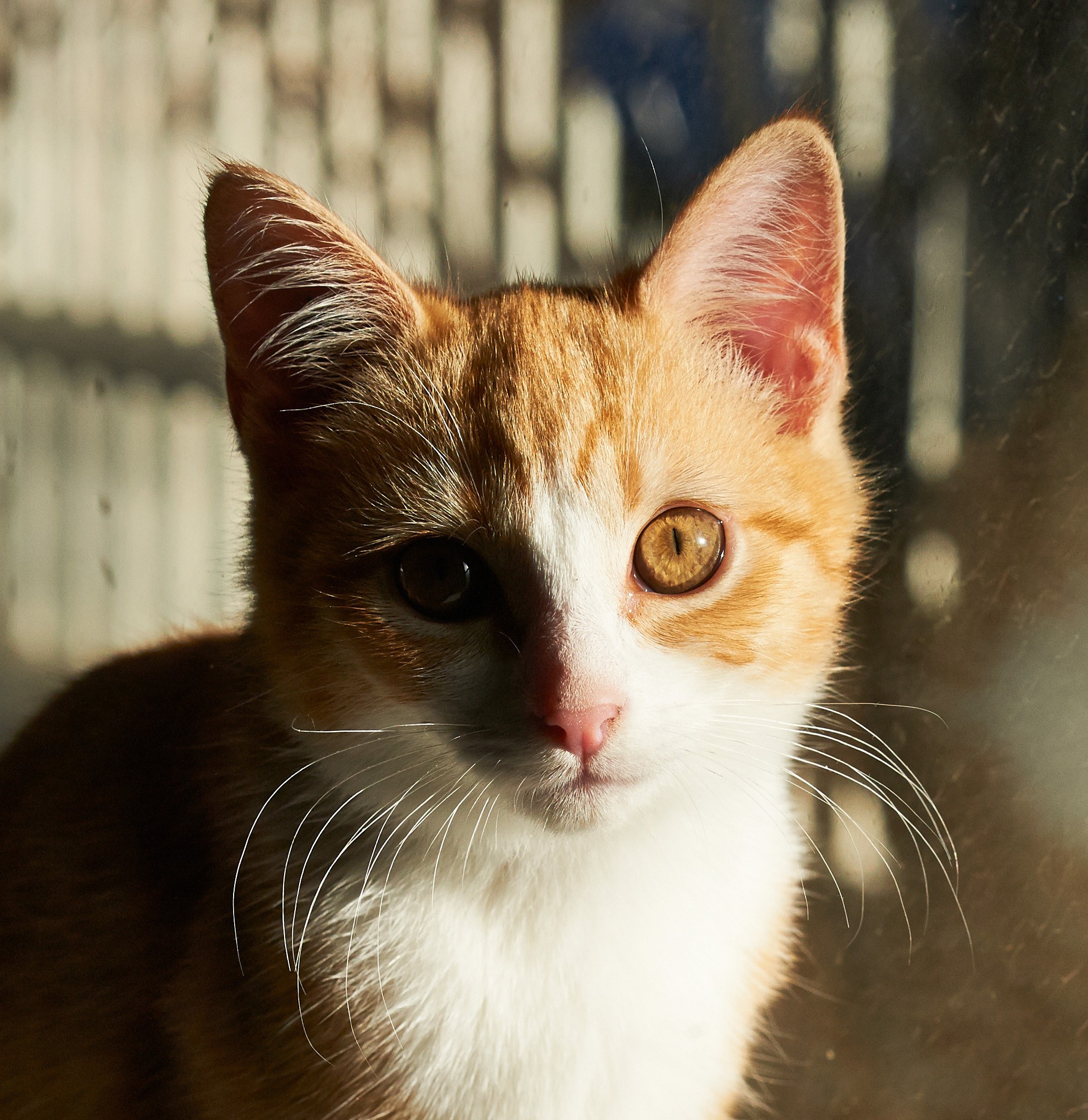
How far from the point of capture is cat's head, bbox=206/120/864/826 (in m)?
0.83

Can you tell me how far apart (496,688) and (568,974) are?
28cm

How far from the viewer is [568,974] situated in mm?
923

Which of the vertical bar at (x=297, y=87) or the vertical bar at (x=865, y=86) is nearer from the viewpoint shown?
the vertical bar at (x=865, y=86)

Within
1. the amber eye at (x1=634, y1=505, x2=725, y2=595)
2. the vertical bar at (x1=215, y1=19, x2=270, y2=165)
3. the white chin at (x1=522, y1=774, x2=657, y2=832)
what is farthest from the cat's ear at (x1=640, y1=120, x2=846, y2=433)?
the vertical bar at (x1=215, y1=19, x2=270, y2=165)

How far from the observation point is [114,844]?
43.8 inches

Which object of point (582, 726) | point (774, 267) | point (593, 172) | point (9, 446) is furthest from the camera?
point (9, 446)

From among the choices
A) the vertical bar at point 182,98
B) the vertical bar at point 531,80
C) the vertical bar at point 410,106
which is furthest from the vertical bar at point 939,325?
the vertical bar at point 182,98

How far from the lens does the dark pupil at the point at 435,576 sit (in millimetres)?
891

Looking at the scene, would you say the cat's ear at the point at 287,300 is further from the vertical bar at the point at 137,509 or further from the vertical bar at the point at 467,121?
the vertical bar at the point at 137,509

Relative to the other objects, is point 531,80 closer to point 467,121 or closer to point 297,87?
point 467,121

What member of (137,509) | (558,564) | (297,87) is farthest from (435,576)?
(297,87)

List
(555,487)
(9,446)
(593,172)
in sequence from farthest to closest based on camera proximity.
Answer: (9,446), (593,172), (555,487)

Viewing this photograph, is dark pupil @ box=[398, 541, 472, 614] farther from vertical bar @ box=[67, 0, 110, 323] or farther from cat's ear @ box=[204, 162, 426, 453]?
vertical bar @ box=[67, 0, 110, 323]

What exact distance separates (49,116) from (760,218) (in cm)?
101
